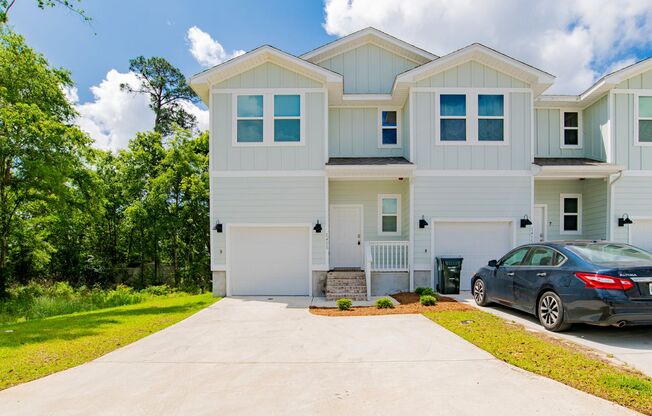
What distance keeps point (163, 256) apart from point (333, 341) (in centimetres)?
1810

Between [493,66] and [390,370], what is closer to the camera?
[390,370]

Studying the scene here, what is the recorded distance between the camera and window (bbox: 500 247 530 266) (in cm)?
729

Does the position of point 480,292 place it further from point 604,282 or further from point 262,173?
point 262,173

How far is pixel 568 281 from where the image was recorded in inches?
229

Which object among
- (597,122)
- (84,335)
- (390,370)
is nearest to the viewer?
(390,370)

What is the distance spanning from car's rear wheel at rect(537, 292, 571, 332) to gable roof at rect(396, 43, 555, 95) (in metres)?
7.38

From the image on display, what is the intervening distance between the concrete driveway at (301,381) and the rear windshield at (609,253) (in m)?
2.47

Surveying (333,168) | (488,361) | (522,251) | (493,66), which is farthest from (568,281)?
(493,66)

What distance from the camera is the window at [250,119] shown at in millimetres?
11391

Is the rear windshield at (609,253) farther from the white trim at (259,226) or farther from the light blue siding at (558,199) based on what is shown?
the light blue siding at (558,199)

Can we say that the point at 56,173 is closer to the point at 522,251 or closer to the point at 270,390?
the point at 270,390

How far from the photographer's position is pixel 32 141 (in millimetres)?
14203

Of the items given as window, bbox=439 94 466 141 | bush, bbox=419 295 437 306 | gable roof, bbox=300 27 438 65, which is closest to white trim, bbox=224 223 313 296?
bush, bbox=419 295 437 306

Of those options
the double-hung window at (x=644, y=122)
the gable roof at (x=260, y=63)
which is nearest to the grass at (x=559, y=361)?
the gable roof at (x=260, y=63)
